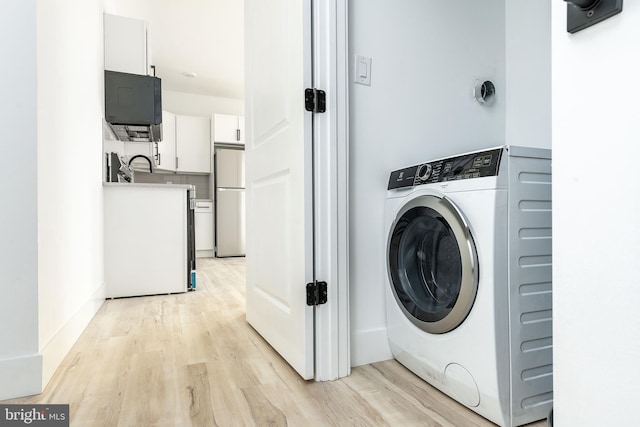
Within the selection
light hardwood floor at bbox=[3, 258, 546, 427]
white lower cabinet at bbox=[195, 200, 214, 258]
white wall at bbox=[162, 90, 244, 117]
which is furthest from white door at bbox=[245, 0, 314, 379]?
A: white wall at bbox=[162, 90, 244, 117]

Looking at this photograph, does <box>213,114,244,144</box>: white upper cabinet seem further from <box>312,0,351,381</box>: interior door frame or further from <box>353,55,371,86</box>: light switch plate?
<box>312,0,351,381</box>: interior door frame

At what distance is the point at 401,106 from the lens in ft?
4.95

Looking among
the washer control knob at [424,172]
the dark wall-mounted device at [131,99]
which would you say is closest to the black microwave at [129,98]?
the dark wall-mounted device at [131,99]

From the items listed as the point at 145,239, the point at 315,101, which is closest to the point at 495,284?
the point at 315,101

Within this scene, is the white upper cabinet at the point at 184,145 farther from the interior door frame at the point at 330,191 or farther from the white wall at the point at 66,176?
the interior door frame at the point at 330,191

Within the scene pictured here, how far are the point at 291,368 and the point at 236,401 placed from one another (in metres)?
0.29

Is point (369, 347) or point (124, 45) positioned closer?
point (369, 347)

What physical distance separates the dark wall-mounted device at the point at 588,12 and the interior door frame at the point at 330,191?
2.62ft

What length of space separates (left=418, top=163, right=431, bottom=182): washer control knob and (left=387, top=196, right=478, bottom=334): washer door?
0.24ft

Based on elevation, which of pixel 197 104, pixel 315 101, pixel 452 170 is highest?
pixel 197 104

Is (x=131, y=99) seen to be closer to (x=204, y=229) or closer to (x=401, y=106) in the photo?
(x=401, y=106)

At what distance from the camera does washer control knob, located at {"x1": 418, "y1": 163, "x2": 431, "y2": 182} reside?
121cm

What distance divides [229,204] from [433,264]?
169 inches

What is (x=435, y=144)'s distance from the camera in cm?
157
